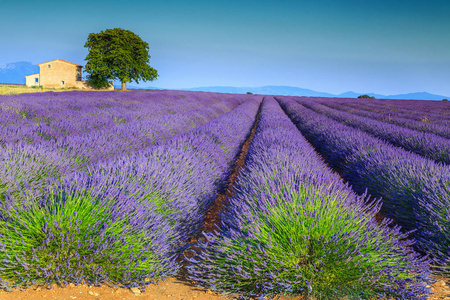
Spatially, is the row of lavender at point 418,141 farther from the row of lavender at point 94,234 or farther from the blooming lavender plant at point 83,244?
the blooming lavender plant at point 83,244

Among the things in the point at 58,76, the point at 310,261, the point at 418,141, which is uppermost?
the point at 58,76

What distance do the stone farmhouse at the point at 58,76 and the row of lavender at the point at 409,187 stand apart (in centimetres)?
3555

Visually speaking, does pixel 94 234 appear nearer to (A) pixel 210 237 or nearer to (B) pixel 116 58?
(A) pixel 210 237

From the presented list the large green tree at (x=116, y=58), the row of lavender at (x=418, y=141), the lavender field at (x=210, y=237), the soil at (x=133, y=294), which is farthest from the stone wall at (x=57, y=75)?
the soil at (x=133, y=294)

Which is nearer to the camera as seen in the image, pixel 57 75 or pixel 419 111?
pixel 419 111

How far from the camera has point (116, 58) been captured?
27469mm

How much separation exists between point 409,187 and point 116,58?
30092 millimetres

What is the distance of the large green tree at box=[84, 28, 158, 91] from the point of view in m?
27.4

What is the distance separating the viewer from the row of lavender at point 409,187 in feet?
6.83

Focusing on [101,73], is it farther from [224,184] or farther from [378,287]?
[378,287]

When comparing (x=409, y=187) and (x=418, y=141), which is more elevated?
(x=418, y=141)

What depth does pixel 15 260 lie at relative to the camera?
1487 mm

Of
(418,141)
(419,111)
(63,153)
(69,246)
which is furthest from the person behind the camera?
(419,111)

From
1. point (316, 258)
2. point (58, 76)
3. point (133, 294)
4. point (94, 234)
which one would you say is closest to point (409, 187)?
point (316, 258)
